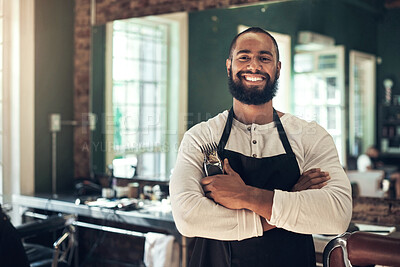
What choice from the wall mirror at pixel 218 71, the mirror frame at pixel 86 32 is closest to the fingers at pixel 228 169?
the wall mirror at pixel 218 71

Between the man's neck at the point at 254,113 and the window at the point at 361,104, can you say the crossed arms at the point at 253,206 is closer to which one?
the man's neck at the point at 254,113

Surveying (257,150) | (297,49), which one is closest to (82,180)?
(297,49)

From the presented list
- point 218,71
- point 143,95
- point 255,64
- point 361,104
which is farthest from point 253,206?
point 143,95

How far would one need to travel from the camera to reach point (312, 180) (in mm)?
1825

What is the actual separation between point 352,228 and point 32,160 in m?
2.68

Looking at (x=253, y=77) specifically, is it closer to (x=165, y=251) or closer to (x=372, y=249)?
(x=372, y=249)

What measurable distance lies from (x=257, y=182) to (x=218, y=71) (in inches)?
46.1

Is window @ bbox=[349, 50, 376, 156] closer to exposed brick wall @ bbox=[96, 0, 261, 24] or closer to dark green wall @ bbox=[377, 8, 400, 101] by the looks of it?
dark green wall @ bbox=[377, 8, 400, 101]

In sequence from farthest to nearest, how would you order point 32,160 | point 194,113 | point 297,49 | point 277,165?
point 32,160
point 194,113
point 297,49
point 277,165

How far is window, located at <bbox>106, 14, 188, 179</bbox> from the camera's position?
142 inches

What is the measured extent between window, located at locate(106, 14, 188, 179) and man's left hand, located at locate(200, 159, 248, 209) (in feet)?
5.65

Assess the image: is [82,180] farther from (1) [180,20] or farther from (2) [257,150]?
(2) [257,150]

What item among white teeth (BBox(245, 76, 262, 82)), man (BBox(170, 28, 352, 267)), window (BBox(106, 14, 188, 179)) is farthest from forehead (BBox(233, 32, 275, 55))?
window (BBox(106, 14, 188, 179))

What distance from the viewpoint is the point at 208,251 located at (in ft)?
6.25
